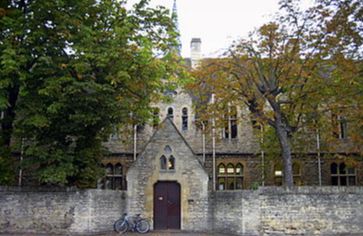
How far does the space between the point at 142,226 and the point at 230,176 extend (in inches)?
335

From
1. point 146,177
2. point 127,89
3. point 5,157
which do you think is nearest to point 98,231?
point 146,177

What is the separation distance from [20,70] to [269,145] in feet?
44.8

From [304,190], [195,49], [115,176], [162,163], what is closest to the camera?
[304,190]

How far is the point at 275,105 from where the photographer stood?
1936 cm

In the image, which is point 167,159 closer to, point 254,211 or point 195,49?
point 254,211

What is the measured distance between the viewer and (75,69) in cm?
1698

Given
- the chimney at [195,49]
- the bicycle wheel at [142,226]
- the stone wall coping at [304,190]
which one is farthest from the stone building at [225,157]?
the stone wall coping at [304,190]

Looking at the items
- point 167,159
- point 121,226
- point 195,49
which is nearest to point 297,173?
point 167,159

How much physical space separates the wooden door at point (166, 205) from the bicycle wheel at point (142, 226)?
3.78ft

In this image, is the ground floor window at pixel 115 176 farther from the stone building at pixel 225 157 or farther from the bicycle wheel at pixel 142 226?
the bicycle wheel at pixel 142 226

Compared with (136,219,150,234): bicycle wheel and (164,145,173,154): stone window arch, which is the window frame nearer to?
(164,145,173,154): stone window arch

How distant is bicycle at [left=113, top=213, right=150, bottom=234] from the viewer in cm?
1958

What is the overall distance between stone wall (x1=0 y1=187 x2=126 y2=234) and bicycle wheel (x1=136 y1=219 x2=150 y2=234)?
2.18 metres

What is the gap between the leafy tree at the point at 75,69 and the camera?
16812 millimetres
